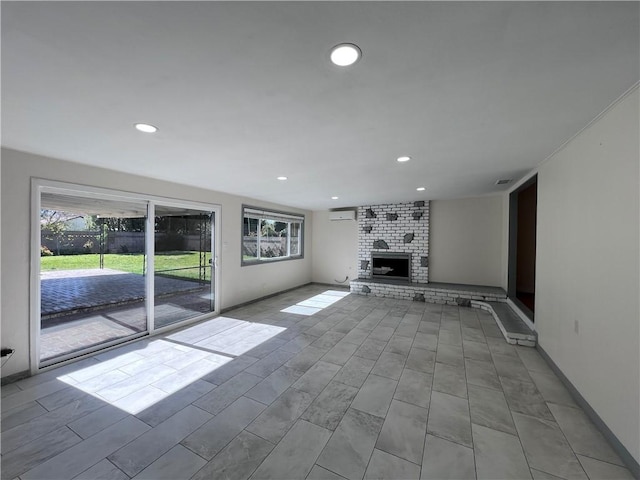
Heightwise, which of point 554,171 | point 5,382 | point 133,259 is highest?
point 554,171

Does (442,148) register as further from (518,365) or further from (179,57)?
(518,365)

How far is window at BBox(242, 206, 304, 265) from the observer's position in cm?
549

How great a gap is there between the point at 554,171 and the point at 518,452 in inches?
107

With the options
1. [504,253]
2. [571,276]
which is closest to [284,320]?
[571,276]

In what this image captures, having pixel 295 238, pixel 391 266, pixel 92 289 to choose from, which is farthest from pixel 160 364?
pixel 391 266

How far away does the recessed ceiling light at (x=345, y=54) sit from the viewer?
117 centimetres

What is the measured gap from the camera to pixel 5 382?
2.42 meters

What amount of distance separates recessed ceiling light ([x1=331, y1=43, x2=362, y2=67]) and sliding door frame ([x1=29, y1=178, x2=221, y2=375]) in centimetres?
332

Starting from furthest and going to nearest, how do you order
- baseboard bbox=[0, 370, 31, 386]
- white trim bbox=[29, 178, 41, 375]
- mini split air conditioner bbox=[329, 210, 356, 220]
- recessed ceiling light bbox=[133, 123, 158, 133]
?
mini split air conditioner bbox=[329, 210, 356, 220] → white trim bbox=[29, 178, 41, 375] → baseboard bbox=[0, 370, 31, 386] → recessed ceiling light bbox=[133, 123, 158, 133]

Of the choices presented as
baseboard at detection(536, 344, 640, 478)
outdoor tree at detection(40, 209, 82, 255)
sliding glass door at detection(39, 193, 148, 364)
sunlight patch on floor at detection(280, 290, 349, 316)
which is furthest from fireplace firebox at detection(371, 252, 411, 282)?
outdoor tree at detection(40, 209, 82, 255)

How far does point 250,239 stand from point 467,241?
16.4 feet

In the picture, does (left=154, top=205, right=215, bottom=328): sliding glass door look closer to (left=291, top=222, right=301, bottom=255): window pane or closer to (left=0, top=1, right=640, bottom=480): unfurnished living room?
(left=0, top=1, right=640, bottom=480): unfurnished living room

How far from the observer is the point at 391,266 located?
6.64 m

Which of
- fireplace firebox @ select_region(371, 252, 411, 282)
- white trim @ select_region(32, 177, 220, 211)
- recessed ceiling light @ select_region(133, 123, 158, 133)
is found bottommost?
fireplace firebox @ select_region(371, 252, 411, 282)
